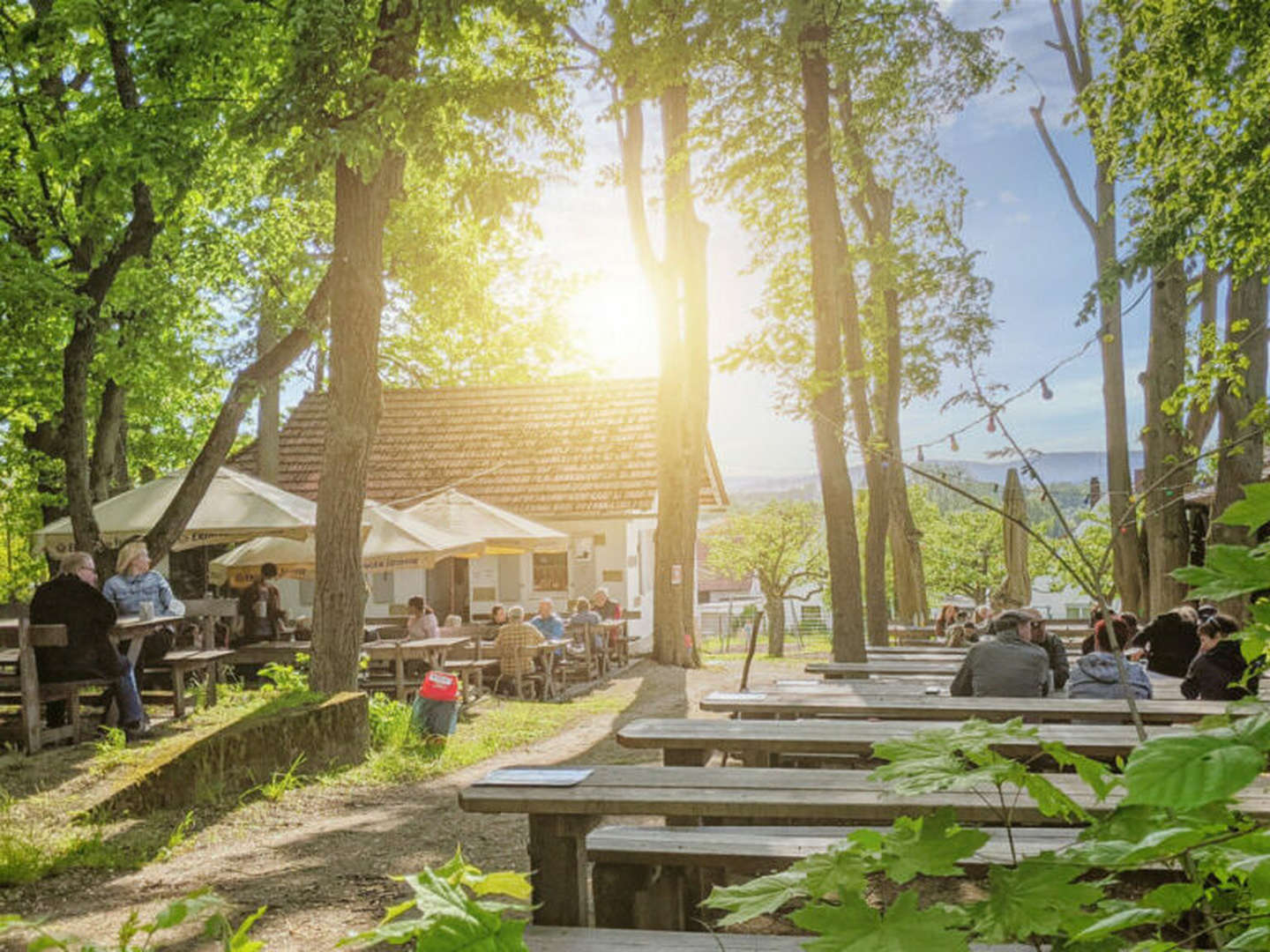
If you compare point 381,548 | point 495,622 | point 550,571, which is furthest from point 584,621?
point 550,571

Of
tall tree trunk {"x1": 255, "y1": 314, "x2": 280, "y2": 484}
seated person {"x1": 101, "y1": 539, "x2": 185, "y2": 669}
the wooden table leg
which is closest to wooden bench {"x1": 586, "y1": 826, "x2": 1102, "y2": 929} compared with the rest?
the wooden table leg

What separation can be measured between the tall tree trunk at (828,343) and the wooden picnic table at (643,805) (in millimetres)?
7194

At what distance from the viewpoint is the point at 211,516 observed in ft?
50.3

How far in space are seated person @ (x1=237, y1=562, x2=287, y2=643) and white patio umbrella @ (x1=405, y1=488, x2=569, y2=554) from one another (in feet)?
8.82

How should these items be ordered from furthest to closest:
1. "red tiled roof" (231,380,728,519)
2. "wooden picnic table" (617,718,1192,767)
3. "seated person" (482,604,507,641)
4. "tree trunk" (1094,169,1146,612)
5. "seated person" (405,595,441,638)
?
"red tiled roof" (231,380,728,519)
"seated person" (482,604,507,641)
"tree trunk" (1094,169,1146,612)
"seated person" (405,595,441,638)
"wooden picnic table" (617,718,1192,767)

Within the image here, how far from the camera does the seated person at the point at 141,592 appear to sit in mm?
10961

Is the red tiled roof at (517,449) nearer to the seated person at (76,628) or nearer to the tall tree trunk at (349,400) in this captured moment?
the tall tree trunk at (349,400)

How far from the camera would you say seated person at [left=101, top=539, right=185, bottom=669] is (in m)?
11.0

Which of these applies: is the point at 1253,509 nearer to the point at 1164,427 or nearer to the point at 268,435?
the point at 1164,427

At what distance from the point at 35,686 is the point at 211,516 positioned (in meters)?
6.51

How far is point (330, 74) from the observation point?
10.1 m

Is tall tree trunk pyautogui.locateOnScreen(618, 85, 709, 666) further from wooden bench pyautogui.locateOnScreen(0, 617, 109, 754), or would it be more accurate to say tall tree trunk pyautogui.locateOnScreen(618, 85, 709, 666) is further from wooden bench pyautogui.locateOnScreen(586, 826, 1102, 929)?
wooden bench pyautogui.locateOnScreen(586, 826, 1102, 929)

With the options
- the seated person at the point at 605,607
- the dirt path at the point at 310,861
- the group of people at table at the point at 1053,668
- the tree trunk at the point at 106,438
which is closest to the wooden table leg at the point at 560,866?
the dirt path at the point at 310,861

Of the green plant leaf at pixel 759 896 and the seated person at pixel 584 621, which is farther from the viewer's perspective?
the seated person at pixel 584 621
